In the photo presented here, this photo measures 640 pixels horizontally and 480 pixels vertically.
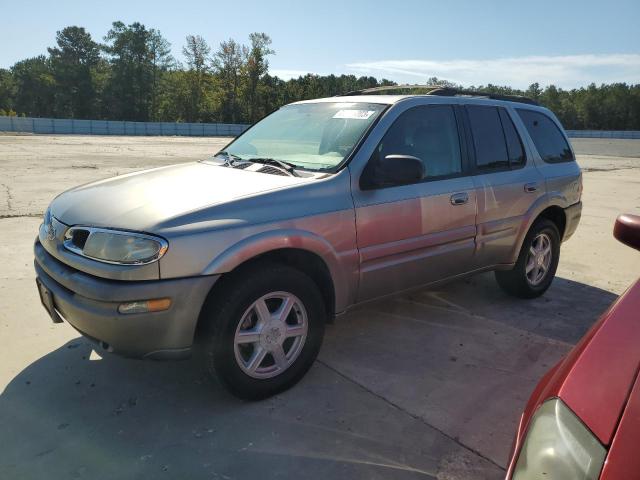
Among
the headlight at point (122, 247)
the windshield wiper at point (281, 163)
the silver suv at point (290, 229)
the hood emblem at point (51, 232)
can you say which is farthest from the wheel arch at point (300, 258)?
the hood emblem at point (51, 232)

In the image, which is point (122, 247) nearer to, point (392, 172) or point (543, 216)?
point (392, 172)

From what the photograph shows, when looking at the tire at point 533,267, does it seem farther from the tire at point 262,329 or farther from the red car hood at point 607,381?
the red car hood at point 607,381

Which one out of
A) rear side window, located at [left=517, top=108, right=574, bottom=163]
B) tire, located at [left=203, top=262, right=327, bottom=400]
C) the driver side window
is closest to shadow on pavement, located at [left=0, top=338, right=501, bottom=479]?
tire, located at [left=203, top=262, right=327, bottom=400]

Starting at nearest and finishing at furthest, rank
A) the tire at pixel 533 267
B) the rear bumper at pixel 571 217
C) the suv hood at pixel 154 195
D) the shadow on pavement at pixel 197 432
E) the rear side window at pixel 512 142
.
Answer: the shadow on pavement at pixel 197 432 < the suv hood at pixel 154 195 < the rear side window at pixel 512 142 < the tire at pixel 533 267 < the rear bumper at pixel 571 217

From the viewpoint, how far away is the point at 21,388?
303cm

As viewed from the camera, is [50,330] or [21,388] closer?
[21,388]

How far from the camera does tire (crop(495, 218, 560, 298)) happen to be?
15.0 feet

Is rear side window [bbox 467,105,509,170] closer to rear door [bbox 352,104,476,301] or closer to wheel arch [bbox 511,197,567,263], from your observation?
rear door [bbox 352,104,476,301]

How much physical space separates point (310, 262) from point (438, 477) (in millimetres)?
1328

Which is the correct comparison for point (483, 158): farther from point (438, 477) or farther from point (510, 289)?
point (438, 477)

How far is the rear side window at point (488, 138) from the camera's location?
4094 millimetres

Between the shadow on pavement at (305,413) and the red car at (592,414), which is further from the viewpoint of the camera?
the shadow on pavement at (305,413)

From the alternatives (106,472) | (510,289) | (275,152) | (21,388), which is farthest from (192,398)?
(510,289)

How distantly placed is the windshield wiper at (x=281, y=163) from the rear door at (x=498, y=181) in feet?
4.92
